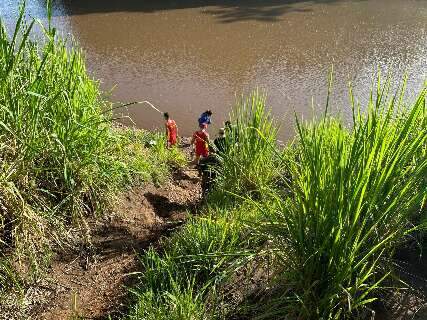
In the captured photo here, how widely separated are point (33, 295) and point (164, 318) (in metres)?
0.97

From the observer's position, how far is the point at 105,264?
3.09 m

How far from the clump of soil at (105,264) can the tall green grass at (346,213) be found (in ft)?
3.98

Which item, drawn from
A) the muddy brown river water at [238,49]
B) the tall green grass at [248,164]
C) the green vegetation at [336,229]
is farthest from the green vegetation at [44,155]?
the muddy brown river water at [238,49]

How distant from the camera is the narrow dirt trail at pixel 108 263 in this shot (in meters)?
2.73

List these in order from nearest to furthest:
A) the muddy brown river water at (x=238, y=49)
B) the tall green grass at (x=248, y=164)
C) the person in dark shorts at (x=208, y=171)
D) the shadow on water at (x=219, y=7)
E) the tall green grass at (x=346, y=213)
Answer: the tall green grass at (x=346, y=213)
the tall green grass at (x=248, y=164)
the person in dark shorts at (x=208, y=171)
the muddy brown river water at (x=238, y=49)
the shadow on water at (x=219, y=7)

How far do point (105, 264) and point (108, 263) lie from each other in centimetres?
2

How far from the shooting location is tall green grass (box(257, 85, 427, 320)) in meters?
1.81

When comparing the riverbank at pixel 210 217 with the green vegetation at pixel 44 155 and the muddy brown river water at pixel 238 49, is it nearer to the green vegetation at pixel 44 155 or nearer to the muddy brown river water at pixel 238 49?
the green vegetation at pixel 44 155

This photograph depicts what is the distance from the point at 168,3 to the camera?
1427 centimetres

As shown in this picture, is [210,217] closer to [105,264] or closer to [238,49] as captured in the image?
[105,264]

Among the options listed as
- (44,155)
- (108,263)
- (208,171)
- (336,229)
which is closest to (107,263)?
(108,263)

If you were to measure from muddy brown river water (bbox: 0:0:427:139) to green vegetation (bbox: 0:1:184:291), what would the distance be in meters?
3.63

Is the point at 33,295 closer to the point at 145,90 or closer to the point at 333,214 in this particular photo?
the point at 333,214

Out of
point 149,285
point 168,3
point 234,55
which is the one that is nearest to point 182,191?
point 149,285
